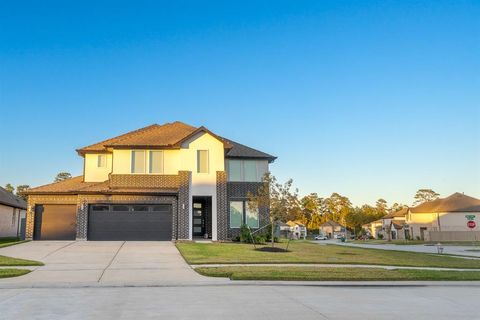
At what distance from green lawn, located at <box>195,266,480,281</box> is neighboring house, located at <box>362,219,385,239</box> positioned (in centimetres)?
6918

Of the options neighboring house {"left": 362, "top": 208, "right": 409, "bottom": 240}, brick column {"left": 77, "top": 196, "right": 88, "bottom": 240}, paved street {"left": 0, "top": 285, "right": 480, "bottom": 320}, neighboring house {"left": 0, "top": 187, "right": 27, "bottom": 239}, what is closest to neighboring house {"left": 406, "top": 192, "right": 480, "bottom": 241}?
neighboring house {"left": 362, "top": 208, "right": 409, "bottom": 240}

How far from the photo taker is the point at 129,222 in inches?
989

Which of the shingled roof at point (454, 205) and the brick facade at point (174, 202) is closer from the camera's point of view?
the brick facade at point (174, 202)

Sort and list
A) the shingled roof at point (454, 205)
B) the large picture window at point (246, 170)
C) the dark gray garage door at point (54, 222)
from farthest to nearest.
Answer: the shingled roof at point (454, 205) < the large picture window at point (246, 170) < the dark gray garage door at point (54, 222)

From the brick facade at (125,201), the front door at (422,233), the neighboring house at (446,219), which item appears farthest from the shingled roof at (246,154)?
the front door at (422,233)

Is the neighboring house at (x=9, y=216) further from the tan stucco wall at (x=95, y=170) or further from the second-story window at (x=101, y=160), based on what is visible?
the second-story window at (x=101, y=160)

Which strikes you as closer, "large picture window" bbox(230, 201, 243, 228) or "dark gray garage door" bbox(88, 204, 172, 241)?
"dark gray garage door" bbox(88, 204, 172, 241)

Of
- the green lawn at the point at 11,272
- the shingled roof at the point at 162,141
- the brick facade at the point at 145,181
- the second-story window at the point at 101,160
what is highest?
the shingled roof at the point at 162,141

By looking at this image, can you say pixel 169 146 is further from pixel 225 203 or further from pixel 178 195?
pixel 225 203

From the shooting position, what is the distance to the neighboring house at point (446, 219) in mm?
55347

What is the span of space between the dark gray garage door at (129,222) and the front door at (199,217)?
322 cm

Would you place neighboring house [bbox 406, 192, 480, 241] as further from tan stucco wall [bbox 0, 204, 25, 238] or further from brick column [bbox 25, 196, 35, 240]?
tan stucco wall [bbox 0, 204, 25, 238]

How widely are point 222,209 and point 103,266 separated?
39.9 feet

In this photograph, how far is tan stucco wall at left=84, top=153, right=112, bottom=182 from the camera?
91.6 ft
